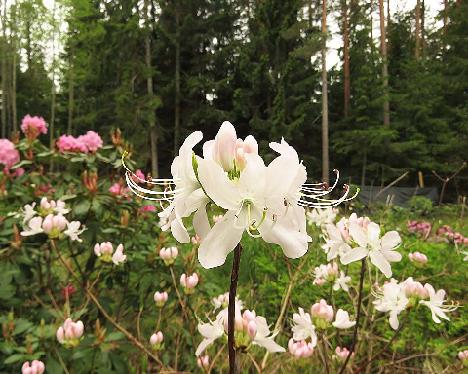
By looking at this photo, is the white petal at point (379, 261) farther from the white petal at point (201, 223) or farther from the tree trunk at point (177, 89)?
the tree trunk at point (177, 89)

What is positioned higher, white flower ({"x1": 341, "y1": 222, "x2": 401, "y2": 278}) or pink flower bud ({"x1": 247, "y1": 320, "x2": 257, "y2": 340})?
white flower ({"x1": 341, "y1": 222, "x2": 401, "y2": 278})

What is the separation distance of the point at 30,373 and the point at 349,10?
16.3 metres

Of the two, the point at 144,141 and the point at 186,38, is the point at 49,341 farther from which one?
the point at 186,38

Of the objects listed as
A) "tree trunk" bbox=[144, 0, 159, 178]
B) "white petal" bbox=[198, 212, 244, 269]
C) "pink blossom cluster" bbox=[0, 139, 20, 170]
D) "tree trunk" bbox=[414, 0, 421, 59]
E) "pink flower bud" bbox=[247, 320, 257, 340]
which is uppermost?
"tree trunk" bbox=[414, 0, 421, 59]


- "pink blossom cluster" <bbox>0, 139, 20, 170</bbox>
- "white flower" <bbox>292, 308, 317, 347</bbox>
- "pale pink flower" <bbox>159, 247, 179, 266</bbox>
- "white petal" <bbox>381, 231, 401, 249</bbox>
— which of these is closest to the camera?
"white petal" <bbox>381, 231, 401, 249</bbox>

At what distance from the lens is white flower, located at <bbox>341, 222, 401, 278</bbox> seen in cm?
84

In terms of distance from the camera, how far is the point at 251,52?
15.5m

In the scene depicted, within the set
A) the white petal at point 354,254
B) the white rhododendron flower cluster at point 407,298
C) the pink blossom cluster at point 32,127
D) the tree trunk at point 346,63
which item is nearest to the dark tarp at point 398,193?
the tree trunk at point 346,63

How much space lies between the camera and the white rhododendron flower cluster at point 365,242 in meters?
0.84

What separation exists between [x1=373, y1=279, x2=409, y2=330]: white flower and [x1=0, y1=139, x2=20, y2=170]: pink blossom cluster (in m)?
1.93

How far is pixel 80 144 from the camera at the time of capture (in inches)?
90.3

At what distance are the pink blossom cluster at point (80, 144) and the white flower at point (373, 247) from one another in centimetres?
176

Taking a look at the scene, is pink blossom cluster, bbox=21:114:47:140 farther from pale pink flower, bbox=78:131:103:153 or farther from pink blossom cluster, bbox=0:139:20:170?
pale pink flower, bbox=78:131:103:153

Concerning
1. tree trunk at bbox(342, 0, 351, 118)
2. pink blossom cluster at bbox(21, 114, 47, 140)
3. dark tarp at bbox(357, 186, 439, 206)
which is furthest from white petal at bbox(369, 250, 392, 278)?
tree trunk at bbox(342, 0, 351, 118)
